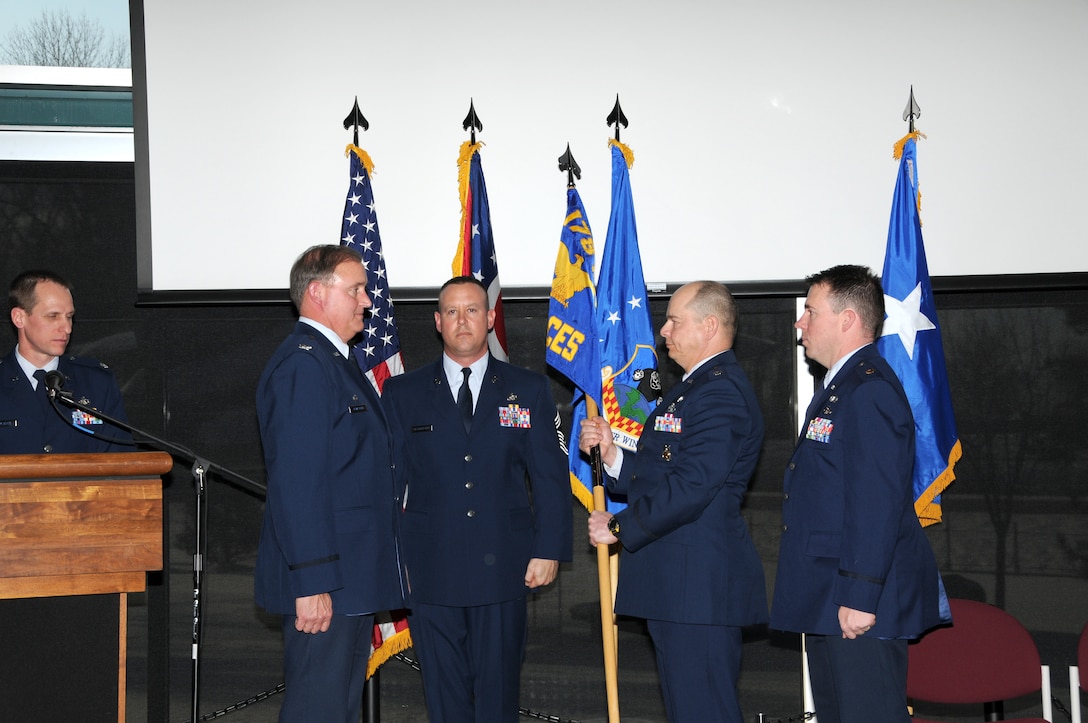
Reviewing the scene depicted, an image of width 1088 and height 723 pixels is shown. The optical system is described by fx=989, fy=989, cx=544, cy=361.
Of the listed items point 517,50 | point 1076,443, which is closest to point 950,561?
point 1076,443

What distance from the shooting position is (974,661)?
356 cm

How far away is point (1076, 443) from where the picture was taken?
14.6ft

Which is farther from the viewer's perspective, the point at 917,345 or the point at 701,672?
the point at 917,345

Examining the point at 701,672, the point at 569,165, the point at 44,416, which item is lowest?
the point at 701,672

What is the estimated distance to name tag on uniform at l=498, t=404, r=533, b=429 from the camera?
364cm

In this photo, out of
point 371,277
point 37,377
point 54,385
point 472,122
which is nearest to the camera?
point 54,385

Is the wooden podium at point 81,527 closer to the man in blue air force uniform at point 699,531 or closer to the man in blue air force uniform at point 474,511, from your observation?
the man in blue air force uniform at point 474,511

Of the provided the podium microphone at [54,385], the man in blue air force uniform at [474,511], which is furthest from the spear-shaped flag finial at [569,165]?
the podium microphone at [54,385]

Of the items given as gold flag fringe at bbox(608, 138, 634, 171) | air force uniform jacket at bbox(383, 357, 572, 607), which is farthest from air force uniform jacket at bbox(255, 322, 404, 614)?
gold flag fringe at bbox(608, 138, 634, 171)

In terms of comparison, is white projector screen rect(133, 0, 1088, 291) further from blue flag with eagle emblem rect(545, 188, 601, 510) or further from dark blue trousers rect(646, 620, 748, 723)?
dark blue trousers rect(646, 620, 748, 723)

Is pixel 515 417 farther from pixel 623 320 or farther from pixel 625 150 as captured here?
pixel 625 150

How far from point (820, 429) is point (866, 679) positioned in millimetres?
719

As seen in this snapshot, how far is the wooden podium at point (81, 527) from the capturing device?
2482mm

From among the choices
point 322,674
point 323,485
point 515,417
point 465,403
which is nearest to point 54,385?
point 323,485
